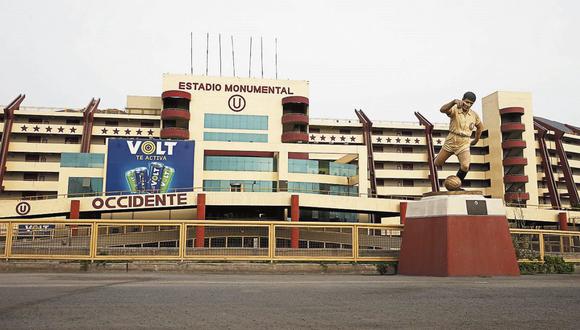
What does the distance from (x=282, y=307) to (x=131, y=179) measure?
40479 millimetres

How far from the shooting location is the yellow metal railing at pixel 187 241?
14422mm

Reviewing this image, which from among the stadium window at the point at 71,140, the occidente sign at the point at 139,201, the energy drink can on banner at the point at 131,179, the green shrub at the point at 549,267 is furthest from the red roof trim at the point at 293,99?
the green shrub at the point at 549,267

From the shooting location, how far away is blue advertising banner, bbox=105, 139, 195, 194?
44031 mm

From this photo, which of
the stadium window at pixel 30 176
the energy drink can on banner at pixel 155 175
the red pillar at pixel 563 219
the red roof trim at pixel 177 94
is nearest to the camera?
the energy drink can on banner at pixel 155 175

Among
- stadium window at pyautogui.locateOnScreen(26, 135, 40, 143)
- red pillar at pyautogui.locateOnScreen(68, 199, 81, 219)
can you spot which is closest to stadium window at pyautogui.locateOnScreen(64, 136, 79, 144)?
stadium window at pyautogui.locateOnScreen(26, 135, 40, 143)

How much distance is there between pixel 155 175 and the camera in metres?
44.4

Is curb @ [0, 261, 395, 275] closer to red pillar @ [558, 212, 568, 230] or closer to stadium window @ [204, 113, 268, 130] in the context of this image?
red pillar @ [558, 212, 568, 230]

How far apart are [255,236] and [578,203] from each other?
67.0 m

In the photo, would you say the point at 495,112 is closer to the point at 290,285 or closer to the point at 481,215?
the point at 481,215

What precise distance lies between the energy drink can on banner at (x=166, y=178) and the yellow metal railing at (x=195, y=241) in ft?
96.3

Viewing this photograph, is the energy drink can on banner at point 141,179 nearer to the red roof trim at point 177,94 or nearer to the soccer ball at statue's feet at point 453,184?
the red roof trim at point 177,94

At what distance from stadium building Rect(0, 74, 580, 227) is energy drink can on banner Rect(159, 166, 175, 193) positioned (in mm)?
96

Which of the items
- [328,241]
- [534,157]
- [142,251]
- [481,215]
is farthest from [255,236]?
[534,157]

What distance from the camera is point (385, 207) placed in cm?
4434
